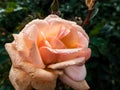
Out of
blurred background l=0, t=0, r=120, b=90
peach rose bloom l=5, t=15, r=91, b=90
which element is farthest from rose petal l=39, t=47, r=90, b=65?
blurred background l=0, t=0, r=120, b=90

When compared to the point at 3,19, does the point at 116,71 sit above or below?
below

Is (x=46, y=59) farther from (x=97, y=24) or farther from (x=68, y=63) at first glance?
(x=97, y=24)

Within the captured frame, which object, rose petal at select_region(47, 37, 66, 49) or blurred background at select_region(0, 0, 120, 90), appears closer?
rose petal at select_region(47, 37, 66, 49)

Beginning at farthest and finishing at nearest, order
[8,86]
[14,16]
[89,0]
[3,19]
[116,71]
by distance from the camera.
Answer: [116,71] → [14,16] → [3,19] → [8,86] → [89,0]

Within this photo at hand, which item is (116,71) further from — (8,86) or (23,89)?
(23,89)

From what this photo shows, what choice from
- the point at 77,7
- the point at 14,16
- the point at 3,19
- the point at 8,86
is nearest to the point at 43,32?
the point at 8,86

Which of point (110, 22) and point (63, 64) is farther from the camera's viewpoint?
point (110, 22)

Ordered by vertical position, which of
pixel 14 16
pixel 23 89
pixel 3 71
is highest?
pixel 23 89

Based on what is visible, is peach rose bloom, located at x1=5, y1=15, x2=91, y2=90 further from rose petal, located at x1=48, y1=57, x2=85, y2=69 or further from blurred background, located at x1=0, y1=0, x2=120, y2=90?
blurred background, located at x1=0, y1=0, x2=120, y2=90

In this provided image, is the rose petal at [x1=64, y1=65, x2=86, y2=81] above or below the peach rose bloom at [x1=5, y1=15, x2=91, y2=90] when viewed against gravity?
below
